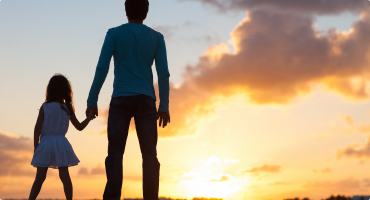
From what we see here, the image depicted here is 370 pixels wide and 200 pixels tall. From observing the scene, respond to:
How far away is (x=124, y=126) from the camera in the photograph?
226 inches

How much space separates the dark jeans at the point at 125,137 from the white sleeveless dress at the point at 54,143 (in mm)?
1990

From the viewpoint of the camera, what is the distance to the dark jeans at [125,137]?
5.70 meters

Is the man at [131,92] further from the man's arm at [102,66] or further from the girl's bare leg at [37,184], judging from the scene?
the girl's bare leg at [37,184]

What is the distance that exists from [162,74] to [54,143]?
9.31 feet

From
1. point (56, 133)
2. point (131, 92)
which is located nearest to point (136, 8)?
point (131, 92)

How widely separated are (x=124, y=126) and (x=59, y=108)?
2394mm

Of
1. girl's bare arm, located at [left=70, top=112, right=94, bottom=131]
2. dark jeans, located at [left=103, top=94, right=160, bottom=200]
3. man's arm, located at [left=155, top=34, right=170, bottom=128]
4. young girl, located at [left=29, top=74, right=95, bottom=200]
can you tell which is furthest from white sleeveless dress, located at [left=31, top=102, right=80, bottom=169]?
man's arm, located at [left=155, top=34, right=170, bottom=128]

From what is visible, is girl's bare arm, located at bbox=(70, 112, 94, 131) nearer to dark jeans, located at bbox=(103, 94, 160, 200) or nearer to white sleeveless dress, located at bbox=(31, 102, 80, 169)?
white sleeveless dress, located at bbox=(31, 102, 80, 169)

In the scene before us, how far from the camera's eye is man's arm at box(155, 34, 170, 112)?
6.09 m

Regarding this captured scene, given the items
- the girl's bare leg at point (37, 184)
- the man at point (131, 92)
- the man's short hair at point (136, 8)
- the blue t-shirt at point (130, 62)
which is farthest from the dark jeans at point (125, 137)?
the girl's bare leg at point (37, 184)

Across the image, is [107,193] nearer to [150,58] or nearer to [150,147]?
[150,147]

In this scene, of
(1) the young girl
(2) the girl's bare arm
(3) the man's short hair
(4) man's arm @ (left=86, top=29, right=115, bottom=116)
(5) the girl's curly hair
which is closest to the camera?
(4) man's arm @ (left=86, top=29, right=115, bottom=116)

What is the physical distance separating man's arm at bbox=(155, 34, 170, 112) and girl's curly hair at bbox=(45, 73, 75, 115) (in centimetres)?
238

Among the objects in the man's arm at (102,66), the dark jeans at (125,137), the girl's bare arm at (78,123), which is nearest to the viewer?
the dark jeans at (125,137)
